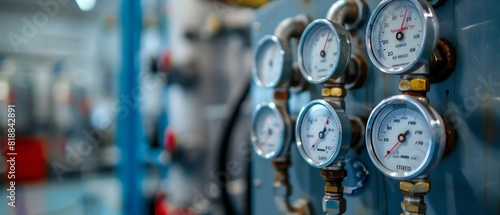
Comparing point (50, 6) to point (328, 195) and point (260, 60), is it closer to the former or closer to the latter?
point (260, 60)

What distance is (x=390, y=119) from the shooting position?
0.48 m

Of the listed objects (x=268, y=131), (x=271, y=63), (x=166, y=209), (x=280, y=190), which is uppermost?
(x=271, y=63)

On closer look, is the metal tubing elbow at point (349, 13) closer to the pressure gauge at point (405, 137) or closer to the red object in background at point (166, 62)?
the pressure gauge at point (405, 137)

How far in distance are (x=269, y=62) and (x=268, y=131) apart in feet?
0.42

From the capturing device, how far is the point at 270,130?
0.69 m

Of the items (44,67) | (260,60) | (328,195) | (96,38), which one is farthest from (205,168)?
(44,67)

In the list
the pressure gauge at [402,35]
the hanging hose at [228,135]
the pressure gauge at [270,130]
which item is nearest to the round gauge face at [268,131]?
the pressure gauge at [270,130]

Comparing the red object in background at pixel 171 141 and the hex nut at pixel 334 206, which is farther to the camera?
the red object in background at pixel 171 141

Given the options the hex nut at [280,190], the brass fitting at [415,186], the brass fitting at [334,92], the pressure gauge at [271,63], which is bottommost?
the hex nut at [280,190]

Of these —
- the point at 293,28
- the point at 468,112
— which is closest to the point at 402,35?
the point at 468,112

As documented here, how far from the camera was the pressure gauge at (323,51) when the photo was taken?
53cm

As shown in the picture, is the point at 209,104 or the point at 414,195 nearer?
the point at 414,195

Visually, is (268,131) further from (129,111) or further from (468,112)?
(129,111)

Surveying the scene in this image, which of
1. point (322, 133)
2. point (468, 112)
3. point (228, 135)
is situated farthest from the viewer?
point (228, 135)
